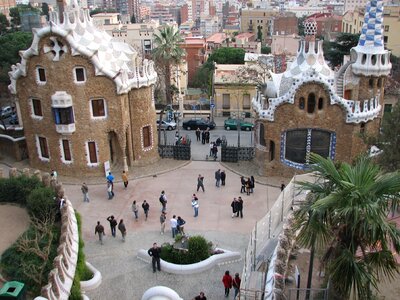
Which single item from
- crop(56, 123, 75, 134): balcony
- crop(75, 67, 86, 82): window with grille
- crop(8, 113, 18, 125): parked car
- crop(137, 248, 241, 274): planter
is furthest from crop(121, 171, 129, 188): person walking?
crop(8, 113, 18, 125): parked car

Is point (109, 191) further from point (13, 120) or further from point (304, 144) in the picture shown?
point (13, 120)

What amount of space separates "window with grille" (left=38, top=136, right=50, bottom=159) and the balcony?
2.09 meters

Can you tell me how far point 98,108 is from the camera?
29.6 m

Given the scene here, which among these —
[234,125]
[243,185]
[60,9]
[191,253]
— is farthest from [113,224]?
[234,125]

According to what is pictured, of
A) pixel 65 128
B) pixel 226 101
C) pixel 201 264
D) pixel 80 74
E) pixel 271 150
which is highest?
pixel 80 74

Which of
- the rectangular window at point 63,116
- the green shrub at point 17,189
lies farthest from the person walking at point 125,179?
the green shrub at point 17,189

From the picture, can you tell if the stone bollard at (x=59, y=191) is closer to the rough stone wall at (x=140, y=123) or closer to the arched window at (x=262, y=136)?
the rough stone wall at (x=140, y=123)

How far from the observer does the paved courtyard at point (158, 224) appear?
19516 mm

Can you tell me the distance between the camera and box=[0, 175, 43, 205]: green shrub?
2088 centimetres

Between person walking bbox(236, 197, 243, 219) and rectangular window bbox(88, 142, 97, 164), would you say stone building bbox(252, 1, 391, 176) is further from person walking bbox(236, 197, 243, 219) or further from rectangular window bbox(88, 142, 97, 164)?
rectangular window bbox(88, 142, 97, 164)

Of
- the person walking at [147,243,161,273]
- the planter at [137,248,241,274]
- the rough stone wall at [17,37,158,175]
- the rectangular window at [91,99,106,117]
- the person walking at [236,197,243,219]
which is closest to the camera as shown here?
the person walking at [147,243,161,273]

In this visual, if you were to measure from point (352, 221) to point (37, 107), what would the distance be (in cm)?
2399

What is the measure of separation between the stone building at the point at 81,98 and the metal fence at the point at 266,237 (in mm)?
13436

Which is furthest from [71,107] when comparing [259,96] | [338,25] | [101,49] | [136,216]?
[338,25]
